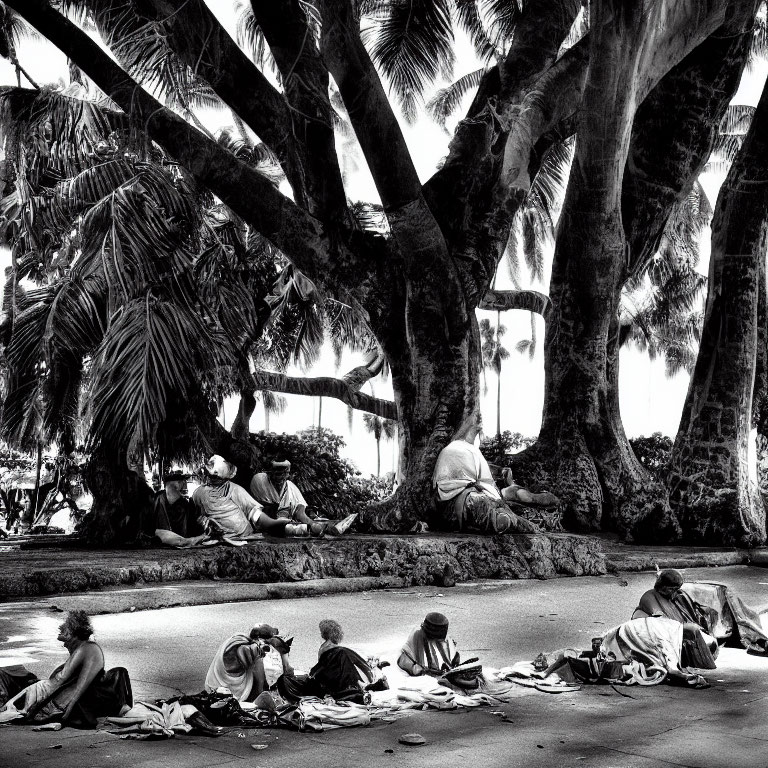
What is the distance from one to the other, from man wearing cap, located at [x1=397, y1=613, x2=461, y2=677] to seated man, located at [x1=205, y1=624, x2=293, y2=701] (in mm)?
955

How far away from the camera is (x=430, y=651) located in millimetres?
6438

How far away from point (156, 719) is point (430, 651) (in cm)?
206

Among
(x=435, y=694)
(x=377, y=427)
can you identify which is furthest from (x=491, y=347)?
(x=435, y=694)

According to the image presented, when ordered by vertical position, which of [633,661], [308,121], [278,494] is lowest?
[633,661]

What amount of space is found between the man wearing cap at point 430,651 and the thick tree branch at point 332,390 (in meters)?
20.5

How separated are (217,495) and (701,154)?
35.5ft

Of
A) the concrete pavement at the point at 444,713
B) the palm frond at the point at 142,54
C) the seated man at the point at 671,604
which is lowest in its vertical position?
the concrete pavement at the point at 444,713

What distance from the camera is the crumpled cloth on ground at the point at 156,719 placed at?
16.0ft

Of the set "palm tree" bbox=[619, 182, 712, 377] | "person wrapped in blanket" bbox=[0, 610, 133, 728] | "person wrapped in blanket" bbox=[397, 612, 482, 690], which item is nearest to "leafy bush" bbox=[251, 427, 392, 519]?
"person wrapped in blanket" bbox=[397, 612, 482, 690]

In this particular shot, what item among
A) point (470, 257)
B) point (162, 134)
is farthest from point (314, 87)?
point (470, 257)

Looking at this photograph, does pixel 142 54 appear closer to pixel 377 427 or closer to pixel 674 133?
pixel 674 133

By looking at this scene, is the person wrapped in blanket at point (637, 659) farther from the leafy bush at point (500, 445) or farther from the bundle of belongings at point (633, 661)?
the leafy bush at point (500, 445)

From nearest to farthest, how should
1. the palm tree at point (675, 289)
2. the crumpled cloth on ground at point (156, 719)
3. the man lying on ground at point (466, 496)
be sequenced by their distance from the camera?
1. the crumpled cloth on ground at point (156, 719)
2. the man lying on ground at point (466, 496)
3. the palm tree at point (675, 289)

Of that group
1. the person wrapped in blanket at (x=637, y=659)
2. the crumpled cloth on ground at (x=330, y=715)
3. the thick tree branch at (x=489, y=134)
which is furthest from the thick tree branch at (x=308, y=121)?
the crumpled cloth on ground at (x=330, y=715)
